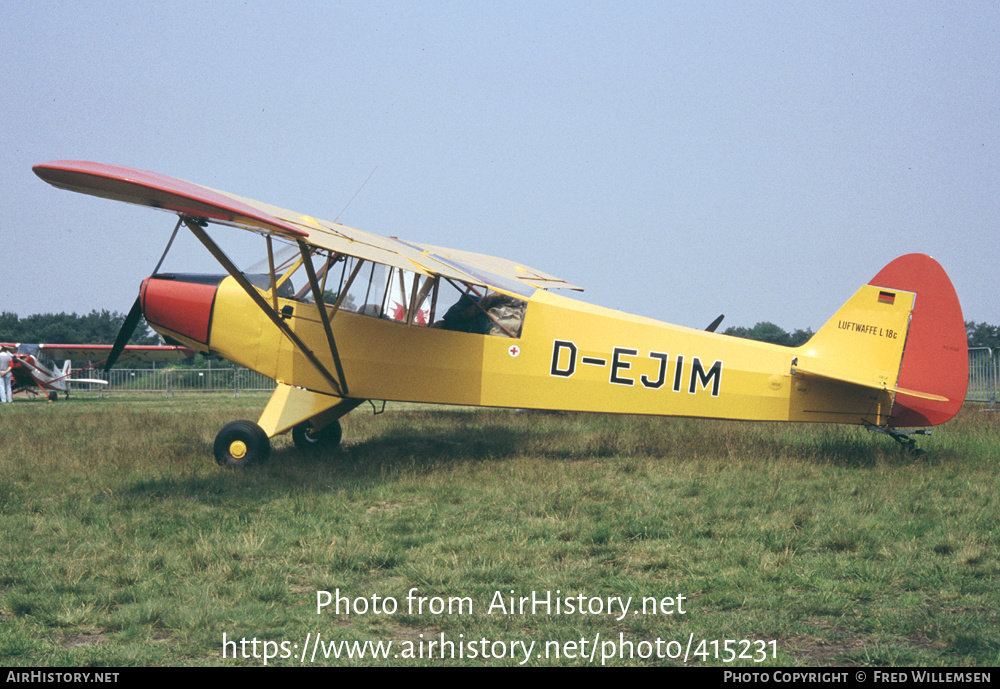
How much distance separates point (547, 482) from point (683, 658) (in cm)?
365

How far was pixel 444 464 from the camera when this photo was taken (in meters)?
7.84

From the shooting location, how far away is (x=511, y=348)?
327 inches

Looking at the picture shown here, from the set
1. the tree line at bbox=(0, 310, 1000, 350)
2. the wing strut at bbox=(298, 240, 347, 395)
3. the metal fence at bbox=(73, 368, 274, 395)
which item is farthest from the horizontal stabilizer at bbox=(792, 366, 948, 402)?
the tree line at bbox=(0, 310, 1000, 350)

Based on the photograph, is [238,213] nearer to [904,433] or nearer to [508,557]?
[508,557]

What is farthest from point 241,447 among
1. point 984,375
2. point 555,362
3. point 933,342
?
point 984,375

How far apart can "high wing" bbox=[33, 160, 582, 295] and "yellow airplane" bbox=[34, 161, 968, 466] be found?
2.6 inches

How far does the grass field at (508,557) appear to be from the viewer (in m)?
3.34

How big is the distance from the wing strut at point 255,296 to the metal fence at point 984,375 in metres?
14.8

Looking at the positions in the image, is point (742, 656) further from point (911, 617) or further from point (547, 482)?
point (547, 482)

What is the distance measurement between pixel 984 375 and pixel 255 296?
16534 millimetres

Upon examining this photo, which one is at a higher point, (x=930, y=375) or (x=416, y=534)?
(x=930, y=375)
